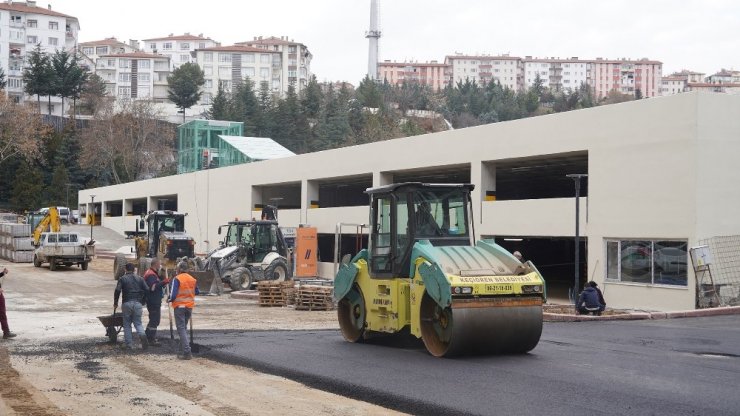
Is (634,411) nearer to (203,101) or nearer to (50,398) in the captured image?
(50,398)

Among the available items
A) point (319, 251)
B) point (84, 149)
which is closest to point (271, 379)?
point (319, 251)

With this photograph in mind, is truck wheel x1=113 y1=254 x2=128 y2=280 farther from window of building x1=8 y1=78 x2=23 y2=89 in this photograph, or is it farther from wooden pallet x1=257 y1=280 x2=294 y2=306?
window of building x1=8 y1=78 x2=23 y2=89

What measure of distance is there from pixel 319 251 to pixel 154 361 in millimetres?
30405

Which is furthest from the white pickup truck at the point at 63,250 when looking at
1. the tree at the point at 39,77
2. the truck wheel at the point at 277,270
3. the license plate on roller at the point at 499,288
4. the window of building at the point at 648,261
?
the tree at the point at 39,77

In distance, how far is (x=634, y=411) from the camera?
9766 millimetres

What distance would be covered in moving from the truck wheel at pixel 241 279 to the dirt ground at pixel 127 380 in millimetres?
8464

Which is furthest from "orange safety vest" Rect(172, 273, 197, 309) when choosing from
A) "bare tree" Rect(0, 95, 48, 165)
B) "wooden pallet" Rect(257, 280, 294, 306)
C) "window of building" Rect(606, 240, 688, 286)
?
"bare tree" Rect(0, 95, 48, 165)

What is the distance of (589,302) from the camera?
23234 mm

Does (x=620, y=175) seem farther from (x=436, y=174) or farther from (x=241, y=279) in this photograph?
(x=436, y=174)

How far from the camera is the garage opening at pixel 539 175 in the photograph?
3192 centimetres

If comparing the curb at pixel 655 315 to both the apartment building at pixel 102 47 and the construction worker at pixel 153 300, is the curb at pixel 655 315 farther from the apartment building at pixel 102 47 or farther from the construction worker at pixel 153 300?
the apartment building at pixel 102 47

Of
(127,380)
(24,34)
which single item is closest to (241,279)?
(127,380)

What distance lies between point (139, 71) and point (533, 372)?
498 ft

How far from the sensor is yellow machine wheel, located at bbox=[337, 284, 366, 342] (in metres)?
16.3
